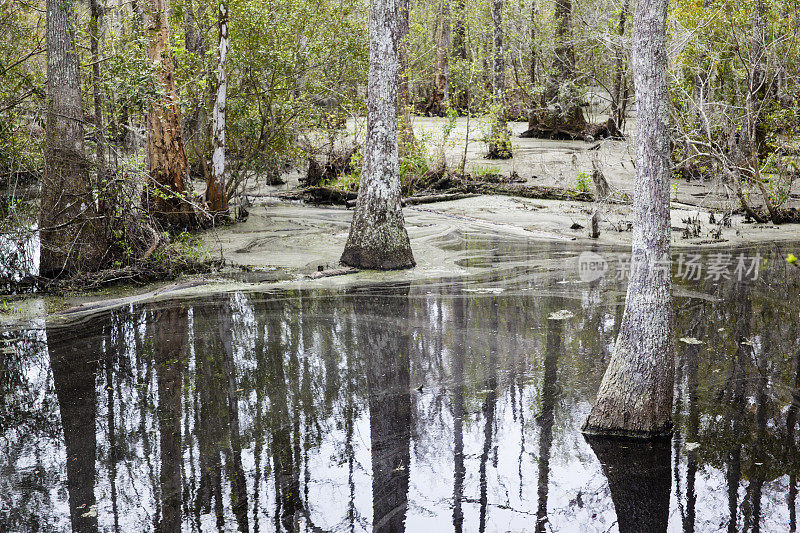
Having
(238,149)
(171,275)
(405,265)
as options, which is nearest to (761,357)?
(405,265)

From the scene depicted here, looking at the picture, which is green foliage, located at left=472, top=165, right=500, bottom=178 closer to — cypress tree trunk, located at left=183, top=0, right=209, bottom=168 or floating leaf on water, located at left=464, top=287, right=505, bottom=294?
cypress tree trunk, located at left=183, top=0, right=209, bottom=168

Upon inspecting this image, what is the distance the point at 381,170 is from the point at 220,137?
190 inches

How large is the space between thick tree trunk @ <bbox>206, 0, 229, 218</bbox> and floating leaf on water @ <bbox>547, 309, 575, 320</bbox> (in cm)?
804

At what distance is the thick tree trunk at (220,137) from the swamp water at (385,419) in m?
5.54

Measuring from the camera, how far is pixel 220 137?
1382cm

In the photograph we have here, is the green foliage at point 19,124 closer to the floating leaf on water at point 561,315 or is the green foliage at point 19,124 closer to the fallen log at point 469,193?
the floating leaf on water at point 561,315

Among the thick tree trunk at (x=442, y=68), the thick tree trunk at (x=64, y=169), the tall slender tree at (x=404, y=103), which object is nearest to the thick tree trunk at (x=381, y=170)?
the thick tree trunk at (x=64, y=169)

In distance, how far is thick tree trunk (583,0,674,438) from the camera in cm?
492

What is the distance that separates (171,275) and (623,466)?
7.49m

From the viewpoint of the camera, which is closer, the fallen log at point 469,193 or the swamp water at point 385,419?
the swamp water at point 385,419

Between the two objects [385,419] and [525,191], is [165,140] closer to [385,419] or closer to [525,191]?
[525,191]

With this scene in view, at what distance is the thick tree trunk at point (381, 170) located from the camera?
10289mm

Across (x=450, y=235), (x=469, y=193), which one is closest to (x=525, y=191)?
(x=469, y=193)

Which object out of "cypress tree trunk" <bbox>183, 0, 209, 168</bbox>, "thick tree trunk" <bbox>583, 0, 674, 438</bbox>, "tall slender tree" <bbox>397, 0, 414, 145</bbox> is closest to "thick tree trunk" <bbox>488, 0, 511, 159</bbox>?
"tall slender tree" <bbox>397, 0, 414, 145</bbox>
